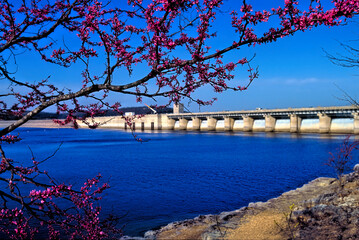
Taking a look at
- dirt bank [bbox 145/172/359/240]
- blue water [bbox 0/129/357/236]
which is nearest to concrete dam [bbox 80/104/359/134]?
blue water [bbox 0/129/357/236]

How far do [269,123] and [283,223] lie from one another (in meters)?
105

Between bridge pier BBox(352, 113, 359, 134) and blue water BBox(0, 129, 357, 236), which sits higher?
bridge pier BBox(352, 113, 359, 134)

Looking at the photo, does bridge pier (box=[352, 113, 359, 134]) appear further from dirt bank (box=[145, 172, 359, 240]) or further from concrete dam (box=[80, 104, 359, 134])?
dirt bank (box=[145, 172, 359, 240])

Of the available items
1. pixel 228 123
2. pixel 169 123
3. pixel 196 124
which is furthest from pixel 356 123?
pixel 169 123

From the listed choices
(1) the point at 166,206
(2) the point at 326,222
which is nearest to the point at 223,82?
(2) the point at 326,222

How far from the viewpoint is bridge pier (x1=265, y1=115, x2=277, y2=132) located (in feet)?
364

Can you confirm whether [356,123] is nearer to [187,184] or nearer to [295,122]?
[295,122]

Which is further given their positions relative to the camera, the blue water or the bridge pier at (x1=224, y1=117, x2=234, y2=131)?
the bridge pier at (x1=224, y1=117, x2=234, y2=131)

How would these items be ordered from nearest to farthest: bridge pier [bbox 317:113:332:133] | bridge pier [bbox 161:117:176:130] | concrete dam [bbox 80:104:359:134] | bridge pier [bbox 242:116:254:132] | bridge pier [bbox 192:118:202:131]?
concrete dam [bbox 80:104:359:134] → bridge pier [bbox 317:113:332:133] → bridge pier [bbox 242:116:254:132] → bridge pier [bbox 192:118:202:131] → bridge pier [bbox 161:117:176:130]

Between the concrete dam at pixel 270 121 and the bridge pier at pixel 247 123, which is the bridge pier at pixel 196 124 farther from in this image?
the bridge pier at pixel 247 123

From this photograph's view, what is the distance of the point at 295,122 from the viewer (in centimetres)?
10331

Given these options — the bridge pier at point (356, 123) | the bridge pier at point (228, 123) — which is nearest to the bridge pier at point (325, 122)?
the bridge pier at point (356, 123)

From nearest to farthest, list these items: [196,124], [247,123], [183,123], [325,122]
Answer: [325,122] < [247,123] < [196,124] < [183,123]

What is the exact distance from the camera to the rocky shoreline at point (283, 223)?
29.3 ft
